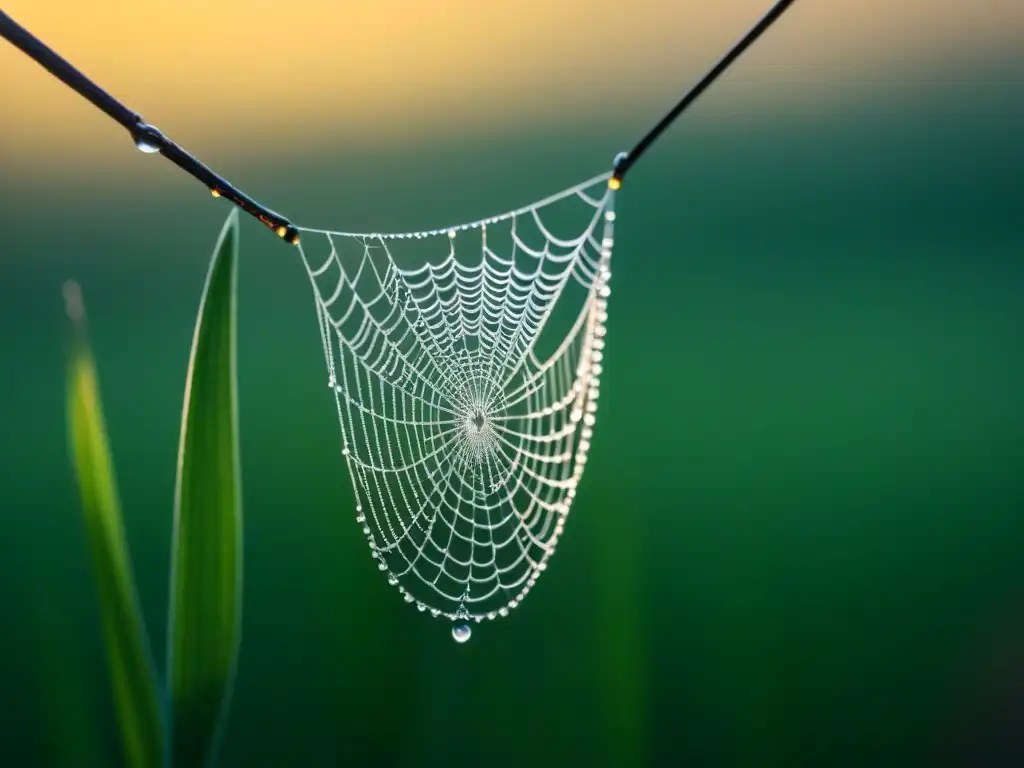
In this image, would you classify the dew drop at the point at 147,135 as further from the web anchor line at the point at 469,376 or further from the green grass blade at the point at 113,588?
the web anchor line at the point at 469,376

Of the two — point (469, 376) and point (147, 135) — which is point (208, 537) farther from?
point (469, 376)

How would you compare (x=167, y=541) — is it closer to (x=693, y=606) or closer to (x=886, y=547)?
(x=693, y=606)

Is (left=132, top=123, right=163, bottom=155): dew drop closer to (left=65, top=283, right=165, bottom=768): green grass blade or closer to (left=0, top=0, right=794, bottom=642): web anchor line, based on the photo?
(left=65, top=283, right=165, bottom=768): green grass blade

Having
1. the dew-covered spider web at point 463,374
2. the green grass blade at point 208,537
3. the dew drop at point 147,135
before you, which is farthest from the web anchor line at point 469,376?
the dew drop at point 147,135

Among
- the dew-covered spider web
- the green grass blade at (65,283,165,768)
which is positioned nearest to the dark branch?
the green grass blade at (65,283,165,768)

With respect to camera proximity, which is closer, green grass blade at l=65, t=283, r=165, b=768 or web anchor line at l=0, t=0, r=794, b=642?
green grass blade at l=65, t=283, r=165, b=768

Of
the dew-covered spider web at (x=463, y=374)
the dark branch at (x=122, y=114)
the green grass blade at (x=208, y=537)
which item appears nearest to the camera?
the dark branch at (x=122, y=114)
